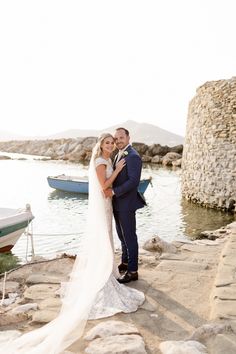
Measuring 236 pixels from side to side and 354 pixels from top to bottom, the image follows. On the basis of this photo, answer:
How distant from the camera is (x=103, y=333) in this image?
397 cm

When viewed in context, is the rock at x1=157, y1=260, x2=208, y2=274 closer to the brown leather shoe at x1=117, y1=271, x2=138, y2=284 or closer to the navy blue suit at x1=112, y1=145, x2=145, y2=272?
the brown leather shoe at x1=117, y1=271, x2=138, y2=284

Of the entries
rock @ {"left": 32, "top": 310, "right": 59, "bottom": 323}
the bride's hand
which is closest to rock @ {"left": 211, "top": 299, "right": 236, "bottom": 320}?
rock @ {"left": 32, "top": 310, "right": 59, "bottom": 323}

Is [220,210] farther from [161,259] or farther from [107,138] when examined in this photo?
[107,138]

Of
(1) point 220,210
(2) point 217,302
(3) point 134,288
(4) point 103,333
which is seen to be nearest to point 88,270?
(3) point 134,288

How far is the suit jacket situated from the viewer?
210 inches

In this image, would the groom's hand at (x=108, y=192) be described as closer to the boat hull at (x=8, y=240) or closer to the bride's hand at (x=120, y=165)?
the bride's hand at (x=120, y=165)

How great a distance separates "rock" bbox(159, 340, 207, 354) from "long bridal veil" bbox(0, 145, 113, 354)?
85 cm

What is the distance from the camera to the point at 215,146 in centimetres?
1817

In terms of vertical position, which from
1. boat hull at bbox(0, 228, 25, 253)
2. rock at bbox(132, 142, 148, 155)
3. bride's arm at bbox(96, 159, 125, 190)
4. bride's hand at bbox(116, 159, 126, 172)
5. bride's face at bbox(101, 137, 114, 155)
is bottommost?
boat hull at bbox(0, 228, 25, 253)

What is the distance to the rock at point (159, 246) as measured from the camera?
7.34m

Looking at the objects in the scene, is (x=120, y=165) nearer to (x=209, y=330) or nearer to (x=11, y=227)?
(x=209, y=330)

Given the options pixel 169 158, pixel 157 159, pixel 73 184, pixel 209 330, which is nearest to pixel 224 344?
pixel 209 330

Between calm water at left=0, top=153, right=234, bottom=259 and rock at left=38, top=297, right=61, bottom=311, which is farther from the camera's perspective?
calm water at left=0, top=153, right=234, bottom=259

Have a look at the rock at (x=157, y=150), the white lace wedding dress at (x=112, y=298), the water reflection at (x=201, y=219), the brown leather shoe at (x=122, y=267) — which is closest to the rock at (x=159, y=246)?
the brown leather shoe at (x=122, y=267)
